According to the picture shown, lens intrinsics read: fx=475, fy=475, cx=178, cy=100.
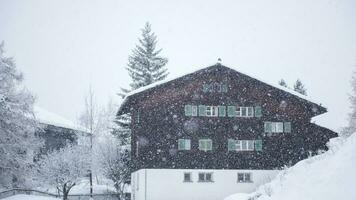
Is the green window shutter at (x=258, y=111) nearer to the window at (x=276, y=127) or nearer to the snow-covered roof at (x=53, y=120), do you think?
the window at (x=276, y=127)

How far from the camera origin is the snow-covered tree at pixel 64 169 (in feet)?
126

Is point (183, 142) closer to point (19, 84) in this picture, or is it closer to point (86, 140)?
point (19, 84)

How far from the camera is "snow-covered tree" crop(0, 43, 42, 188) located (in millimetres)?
31094

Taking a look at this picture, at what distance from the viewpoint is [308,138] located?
36688 mm

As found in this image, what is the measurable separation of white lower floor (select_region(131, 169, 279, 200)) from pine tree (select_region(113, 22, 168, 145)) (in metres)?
18.6

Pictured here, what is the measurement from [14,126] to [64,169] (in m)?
7.96

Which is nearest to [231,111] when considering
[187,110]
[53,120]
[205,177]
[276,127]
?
[187,110]

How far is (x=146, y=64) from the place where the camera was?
5347 centimetres

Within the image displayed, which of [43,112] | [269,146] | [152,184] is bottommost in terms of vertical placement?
[152,184]

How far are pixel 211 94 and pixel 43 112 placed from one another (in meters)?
24.0

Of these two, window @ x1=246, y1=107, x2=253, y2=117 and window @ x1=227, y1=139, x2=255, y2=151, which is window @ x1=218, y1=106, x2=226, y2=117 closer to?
window @ x1=246, y1=107, x2=253, y2=117

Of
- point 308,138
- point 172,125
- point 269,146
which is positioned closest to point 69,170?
point 172,125

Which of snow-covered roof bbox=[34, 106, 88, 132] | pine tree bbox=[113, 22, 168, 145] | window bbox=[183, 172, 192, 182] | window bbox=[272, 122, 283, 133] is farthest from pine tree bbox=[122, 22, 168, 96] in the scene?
window bbox=[183, 172, 192, 182]

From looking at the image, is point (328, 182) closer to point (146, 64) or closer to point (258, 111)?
point (258, 111)
